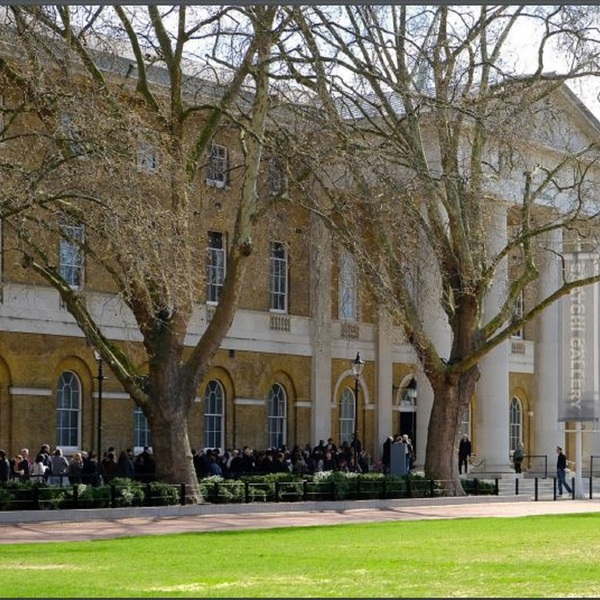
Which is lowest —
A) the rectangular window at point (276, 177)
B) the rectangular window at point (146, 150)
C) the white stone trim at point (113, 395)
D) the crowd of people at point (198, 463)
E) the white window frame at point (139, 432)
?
the crowd of people at point (198, 463)

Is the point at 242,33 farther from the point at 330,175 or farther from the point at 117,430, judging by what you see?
the point at 117,430

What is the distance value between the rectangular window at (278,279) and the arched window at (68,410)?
10607mm

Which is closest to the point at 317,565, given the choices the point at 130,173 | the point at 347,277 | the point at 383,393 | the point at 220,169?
the point at 130,173

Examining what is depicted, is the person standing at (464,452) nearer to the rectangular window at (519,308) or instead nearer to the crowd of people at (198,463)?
the crowd of people at (198,463)

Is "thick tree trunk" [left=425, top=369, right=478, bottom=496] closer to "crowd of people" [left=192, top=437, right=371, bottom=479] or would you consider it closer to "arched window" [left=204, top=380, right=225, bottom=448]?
"crowd of people" [left=192, top=437, right=371, bottom=479]

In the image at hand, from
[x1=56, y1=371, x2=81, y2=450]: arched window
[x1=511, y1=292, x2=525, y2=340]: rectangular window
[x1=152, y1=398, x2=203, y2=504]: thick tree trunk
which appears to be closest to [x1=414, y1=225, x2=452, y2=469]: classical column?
[x1=511, y1=292, x2=525, y2=340]: rectangular window

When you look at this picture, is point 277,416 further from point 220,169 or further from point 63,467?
point 63,467

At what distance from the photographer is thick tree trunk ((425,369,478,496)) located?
4016cm

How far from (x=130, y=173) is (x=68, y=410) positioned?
20.6 metres

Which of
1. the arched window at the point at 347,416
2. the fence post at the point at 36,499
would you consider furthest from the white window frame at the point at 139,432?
the fence post at the point at 36,499

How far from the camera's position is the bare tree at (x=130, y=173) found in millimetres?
24375

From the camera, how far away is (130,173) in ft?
80.4

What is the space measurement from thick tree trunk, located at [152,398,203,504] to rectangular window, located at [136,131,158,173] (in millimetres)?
8327

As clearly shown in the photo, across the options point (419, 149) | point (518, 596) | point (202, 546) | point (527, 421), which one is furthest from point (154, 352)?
point (527, 421)
